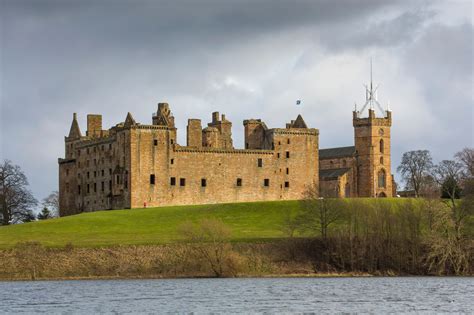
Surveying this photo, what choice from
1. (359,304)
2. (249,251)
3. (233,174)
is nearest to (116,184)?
(233,174)

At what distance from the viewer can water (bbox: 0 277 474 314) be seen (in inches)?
2207

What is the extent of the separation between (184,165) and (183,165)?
110mm

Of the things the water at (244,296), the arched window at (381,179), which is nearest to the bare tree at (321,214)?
the water at (244,296)

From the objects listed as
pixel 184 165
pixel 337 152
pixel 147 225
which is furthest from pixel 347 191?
pixel 147 225

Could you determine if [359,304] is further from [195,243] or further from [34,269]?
[34,269]

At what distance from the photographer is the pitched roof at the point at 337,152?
443 ft

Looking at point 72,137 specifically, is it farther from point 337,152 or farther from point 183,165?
point 337,152

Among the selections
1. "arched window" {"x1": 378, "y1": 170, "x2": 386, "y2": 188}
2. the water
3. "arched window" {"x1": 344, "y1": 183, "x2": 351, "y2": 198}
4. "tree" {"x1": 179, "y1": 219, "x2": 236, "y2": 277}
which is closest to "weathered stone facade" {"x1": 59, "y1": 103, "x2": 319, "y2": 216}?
"arched window" {"x1": 344, "y1": 183, "x2": 351, "y2": 198}

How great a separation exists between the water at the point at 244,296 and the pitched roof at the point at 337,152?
197 feet

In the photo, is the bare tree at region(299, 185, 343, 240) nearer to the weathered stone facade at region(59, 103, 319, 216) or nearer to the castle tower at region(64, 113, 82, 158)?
the weathered stone facade at region(59, 103, 319, 216)

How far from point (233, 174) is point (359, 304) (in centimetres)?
5925

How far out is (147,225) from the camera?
96062mm

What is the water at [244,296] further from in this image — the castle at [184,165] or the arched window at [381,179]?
the arched window at [381,179]

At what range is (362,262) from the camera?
77812 millimetres
